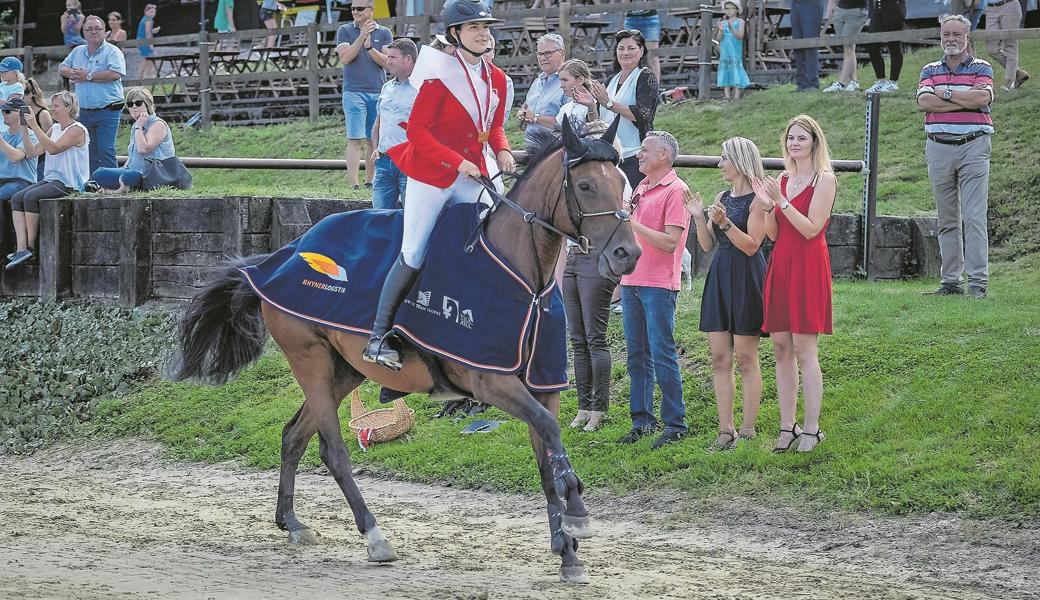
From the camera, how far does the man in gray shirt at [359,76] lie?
50.6 feet

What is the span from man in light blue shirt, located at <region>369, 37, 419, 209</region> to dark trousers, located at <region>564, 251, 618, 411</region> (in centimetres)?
281

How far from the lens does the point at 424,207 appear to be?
7422 millimetres

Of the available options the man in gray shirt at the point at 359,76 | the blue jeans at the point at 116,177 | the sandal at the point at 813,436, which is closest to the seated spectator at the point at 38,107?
the blue jeans at the point at 116,177

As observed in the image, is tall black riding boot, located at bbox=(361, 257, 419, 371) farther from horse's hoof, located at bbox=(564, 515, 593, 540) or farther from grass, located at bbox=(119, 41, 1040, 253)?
grass, located at bbox=(119, 41, 1040, 253)

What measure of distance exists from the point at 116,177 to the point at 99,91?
1.34 m

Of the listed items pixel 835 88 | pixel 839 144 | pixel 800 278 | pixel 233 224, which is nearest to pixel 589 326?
pixel 800 278

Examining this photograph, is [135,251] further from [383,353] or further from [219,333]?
[383,353]

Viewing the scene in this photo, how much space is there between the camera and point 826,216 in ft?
28.1

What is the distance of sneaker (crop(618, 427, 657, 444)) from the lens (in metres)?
9.30

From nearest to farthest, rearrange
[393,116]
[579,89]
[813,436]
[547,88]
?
[813,436]
[579,89]
[547,88]
[393,116]

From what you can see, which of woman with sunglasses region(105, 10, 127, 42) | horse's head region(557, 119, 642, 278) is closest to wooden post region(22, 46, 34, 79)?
woman with sunglasses region(105, 10, 127, 42)

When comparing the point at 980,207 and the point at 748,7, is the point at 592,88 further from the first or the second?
the point at 748,7

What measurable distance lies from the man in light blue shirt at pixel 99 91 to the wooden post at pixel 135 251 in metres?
2.24

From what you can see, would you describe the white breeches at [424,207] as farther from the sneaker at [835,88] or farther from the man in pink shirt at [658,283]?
the sneaker at [835,88]
